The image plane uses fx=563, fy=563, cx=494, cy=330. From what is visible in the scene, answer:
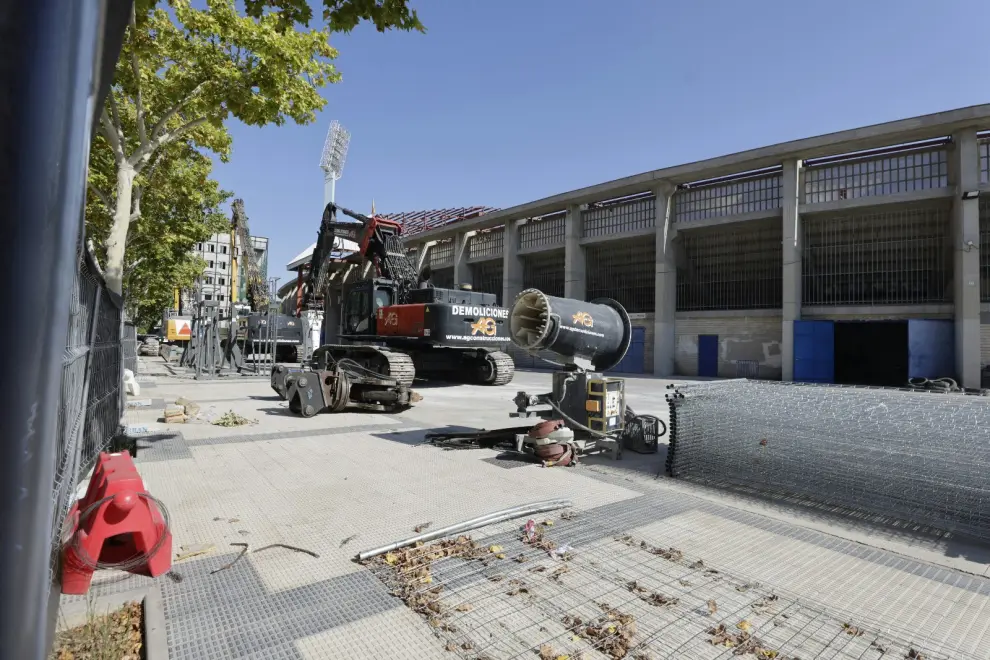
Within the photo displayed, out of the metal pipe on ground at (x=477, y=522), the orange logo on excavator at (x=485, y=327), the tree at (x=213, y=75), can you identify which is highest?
the tree at (x=213, y=75)

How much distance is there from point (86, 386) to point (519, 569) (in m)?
3.74

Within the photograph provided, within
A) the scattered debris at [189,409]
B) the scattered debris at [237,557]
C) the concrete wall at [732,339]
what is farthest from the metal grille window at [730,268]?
the scattered debris at [237,557]

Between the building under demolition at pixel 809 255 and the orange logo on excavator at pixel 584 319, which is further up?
the building under demolition at pixel 809 255

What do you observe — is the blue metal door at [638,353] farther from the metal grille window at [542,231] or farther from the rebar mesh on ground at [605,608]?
the rebar mesh on ground at [605,608]

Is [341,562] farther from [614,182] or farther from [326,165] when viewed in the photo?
[326,165]

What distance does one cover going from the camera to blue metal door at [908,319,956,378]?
1938 centimetres

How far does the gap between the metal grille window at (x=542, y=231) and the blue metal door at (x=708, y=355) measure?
9.39 metres

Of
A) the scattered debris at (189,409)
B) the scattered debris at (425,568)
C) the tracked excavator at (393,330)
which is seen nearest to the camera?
the scattered debris at (425,568)

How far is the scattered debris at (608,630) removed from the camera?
2.83 metres

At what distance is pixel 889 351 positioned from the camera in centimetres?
2158

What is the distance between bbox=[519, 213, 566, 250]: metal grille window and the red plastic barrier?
91.4 ft

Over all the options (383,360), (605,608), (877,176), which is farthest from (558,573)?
(877,176)

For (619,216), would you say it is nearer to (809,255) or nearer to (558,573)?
(809,255)

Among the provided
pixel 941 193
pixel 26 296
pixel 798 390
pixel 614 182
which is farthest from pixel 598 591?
pixel 614 182
